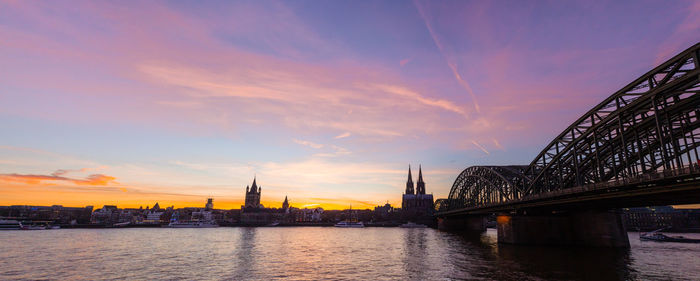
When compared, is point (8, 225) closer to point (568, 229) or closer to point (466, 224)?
point (466, 224)

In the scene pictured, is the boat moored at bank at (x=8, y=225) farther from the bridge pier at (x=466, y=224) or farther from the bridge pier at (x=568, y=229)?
the bridge pier at (x=466, y=224)

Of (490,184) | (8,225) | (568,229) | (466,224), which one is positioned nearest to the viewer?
(568,229)

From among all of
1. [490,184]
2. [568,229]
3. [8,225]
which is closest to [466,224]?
[490,184]

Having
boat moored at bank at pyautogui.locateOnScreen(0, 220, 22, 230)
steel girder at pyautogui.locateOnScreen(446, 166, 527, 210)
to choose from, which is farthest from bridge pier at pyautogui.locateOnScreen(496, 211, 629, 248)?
boat moored at bank at pyautogui.locateOnScreen(0, 220, 22, 230)

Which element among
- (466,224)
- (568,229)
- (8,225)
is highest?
(568,229)

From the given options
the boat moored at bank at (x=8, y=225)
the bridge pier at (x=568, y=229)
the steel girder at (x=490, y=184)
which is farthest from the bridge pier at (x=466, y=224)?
the boat moored at bank at (x=8, y=225)

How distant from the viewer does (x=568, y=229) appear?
56531 mm

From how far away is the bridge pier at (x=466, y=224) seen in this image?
129 meters

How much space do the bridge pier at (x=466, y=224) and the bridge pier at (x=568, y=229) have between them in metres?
58.2

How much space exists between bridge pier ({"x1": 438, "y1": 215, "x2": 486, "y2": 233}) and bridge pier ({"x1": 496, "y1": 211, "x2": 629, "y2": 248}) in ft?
191

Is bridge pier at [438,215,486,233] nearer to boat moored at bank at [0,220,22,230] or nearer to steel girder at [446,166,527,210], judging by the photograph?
steel girder at [446,166,527,210]

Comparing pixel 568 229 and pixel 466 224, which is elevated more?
pixel 568 229

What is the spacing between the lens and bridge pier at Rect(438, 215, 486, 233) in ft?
424

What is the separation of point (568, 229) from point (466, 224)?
8438 cm
